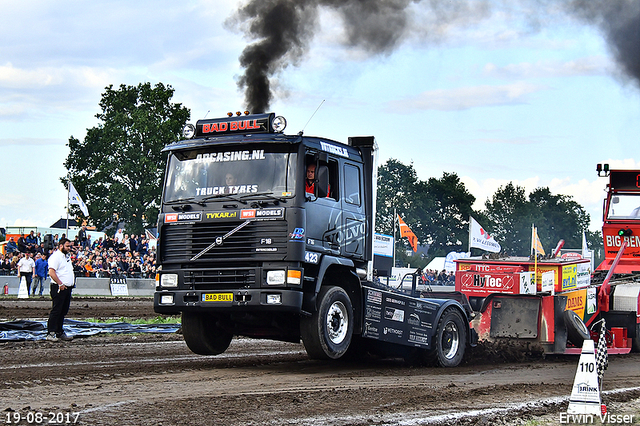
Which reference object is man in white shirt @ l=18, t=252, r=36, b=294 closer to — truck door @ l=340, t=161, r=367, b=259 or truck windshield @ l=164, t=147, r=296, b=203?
truck windshield @ l=164, t=147, r=296, b=203

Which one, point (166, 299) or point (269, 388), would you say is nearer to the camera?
point (269, 388)

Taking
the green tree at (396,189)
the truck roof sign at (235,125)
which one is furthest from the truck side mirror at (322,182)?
the green tree at (396,189)

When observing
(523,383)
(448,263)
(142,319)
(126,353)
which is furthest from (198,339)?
(448,263)

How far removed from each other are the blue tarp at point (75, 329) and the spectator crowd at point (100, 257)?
1513cm

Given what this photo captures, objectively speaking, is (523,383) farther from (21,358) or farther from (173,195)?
(21,358)

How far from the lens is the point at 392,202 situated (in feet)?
342

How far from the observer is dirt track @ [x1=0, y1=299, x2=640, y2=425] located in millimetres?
6973

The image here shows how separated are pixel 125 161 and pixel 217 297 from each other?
167ft

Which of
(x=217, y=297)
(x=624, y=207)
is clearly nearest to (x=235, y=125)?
(x=217, y=297)

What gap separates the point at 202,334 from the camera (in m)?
11.1

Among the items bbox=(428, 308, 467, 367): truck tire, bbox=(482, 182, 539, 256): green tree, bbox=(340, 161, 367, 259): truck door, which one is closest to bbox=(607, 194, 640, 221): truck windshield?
bbox=(428, 308, 467, 367): truck tire

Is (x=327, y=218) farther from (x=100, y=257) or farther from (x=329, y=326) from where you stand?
(x=100, y=257)

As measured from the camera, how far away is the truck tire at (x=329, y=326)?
32.6 feet

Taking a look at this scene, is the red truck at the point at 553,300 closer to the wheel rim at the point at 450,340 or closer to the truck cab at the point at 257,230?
the wheel rim at the point at 450,340
